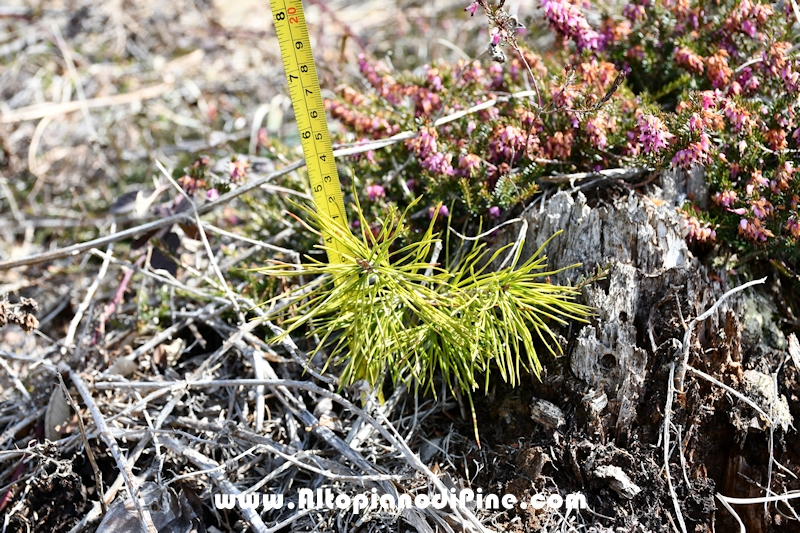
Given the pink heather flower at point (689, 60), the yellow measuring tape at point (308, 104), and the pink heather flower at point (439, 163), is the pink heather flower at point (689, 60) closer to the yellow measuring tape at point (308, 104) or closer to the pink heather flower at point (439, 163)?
the pink heather flower at point (439, 163)

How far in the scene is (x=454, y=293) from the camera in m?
2.12

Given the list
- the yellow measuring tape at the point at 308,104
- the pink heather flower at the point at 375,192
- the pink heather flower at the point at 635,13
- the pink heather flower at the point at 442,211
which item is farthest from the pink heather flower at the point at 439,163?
the pink heather flower at the point at 635,13

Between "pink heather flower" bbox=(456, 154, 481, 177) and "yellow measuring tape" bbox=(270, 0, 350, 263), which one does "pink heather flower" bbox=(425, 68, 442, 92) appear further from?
"yellow measuring tape" bbox=(270, 0, 350, 263)

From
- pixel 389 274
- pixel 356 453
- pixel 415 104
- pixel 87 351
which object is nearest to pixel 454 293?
pixel 389 274

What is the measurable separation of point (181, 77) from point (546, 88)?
363 cm

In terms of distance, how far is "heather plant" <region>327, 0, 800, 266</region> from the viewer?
7.77 feet

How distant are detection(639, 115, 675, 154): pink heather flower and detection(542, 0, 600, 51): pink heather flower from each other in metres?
Answer: 0.53

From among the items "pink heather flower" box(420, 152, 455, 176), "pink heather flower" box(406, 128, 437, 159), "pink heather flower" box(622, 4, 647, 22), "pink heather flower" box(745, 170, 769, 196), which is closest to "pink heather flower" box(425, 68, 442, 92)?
"pink heather flower" box(406, 128, 437, 159)

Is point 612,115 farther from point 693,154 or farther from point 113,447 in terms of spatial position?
point 113,447

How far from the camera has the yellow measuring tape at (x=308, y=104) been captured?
218cm

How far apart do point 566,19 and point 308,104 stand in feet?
3.67

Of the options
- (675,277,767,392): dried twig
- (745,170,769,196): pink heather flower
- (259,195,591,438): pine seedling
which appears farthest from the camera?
(745,170,769,196): pink heather flower

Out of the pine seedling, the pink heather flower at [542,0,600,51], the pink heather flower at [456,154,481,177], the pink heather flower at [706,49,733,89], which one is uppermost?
the pink heather flower at [542,0,600,51]

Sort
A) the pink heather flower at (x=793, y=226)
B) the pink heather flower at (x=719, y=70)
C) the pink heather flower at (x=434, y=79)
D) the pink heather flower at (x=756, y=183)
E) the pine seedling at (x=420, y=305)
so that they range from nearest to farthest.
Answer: the pine seedling at (x=420, y=305) → the pink heather flower at (x=793, y=226) → the pink heather flower at (x=756, y=183) → the pink heather flower at (x=719, y=70) → the pink heather flower at (x=434, y=79)
